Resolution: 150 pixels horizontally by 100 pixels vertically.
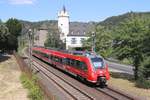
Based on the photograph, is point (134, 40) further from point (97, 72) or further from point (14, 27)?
point (14, 27)

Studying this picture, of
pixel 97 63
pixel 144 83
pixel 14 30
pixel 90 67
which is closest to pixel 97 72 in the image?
pixel 90 67

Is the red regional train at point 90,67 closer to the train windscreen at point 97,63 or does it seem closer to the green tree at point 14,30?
the train windscreen at point 97,63

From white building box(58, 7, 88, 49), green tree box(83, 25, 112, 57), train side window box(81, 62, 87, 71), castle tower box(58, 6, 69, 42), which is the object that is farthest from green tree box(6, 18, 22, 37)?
train side window box(81, 62, 87, 71)

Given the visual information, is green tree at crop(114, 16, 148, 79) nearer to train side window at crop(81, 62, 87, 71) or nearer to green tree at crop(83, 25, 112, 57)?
train side window at crop(81, 62, 87, 71)

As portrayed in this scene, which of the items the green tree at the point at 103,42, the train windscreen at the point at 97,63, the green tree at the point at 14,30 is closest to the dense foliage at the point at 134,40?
the train windscreen at the point at 97,63

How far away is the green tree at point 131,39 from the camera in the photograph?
3906cm

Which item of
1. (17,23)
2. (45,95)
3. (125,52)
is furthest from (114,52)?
(17,23)

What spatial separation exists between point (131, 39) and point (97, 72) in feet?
25.5

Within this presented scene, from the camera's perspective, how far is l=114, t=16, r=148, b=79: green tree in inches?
1538

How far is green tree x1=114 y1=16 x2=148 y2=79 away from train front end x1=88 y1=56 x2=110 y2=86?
6436 millimetres

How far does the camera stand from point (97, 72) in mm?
33250

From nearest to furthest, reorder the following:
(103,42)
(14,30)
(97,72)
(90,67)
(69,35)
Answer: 1. (97,72)
2. (90,67)
3. (103,42)
4. (14,30)
5. (69,35)

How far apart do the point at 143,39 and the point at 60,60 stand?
1411cm

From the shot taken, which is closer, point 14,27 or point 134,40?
point 134,40
